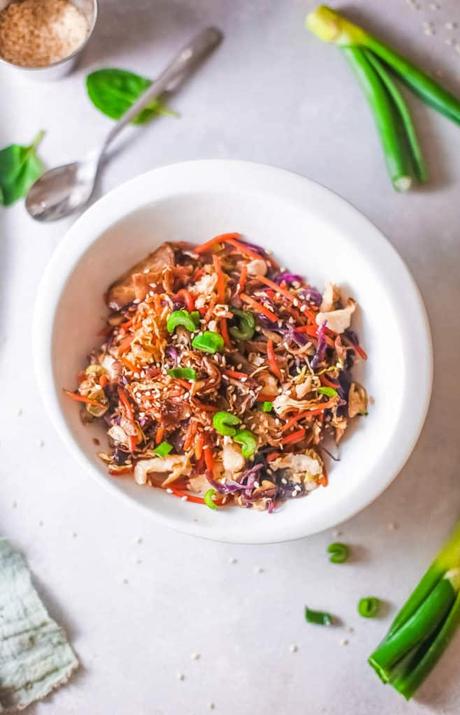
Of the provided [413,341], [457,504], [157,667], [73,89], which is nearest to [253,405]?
[413,341]

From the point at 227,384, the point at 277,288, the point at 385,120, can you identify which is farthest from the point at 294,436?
the point at 385,120

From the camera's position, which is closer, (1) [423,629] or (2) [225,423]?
(2) [225,423]

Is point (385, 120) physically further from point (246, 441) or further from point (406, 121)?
point (246, 441)

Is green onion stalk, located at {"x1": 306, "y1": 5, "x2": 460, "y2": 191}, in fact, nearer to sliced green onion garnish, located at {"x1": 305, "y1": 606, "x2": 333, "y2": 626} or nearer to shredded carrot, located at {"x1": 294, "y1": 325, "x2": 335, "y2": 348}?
shredded carrot, located at {"x1": 294, "y1": 325, "x2": 335, "y2": 348}

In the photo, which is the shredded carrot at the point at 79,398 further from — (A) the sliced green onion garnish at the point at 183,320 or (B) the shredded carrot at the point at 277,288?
(B) the shredded carrot at the point at 277,288

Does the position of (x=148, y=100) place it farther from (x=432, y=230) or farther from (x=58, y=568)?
(x=58, y=568)
